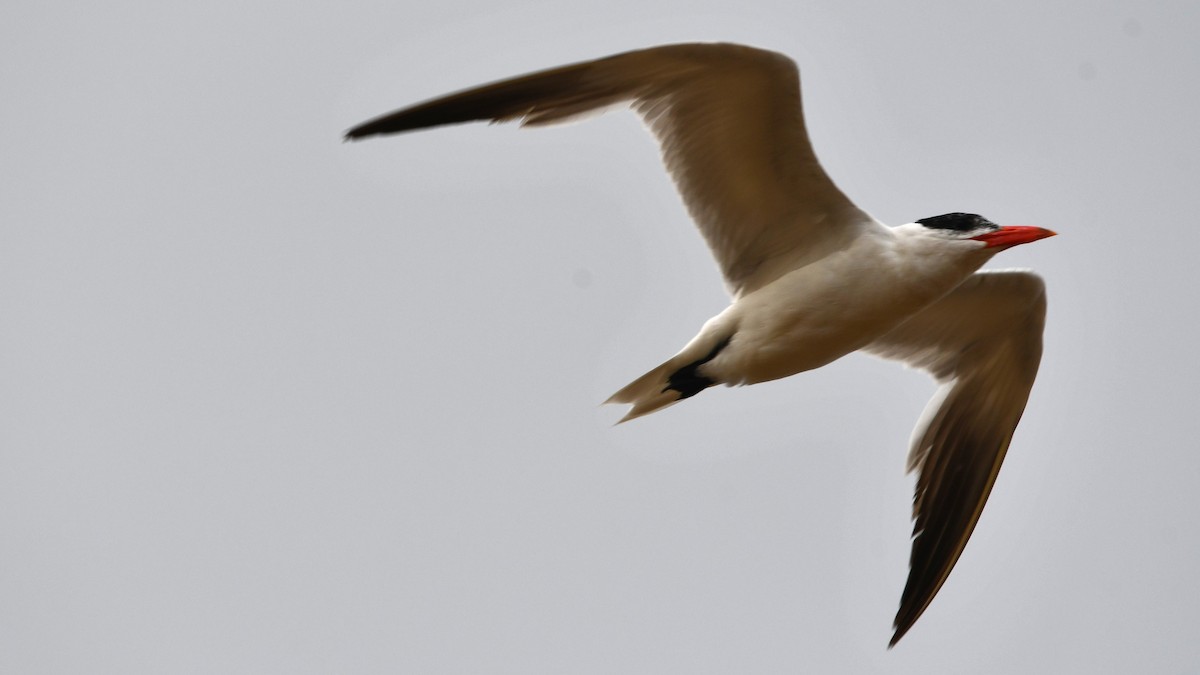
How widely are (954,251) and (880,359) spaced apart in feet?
5.29

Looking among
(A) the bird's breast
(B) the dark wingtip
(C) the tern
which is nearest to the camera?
(C) the tern

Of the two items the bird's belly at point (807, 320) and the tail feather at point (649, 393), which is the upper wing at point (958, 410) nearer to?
the bird's belly at point (807, 320)

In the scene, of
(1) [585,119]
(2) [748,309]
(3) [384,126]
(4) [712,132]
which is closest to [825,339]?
(2) [748,309]

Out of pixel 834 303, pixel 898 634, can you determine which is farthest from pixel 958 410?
pixel 834 303

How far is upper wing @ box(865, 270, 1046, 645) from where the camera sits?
27.3ft

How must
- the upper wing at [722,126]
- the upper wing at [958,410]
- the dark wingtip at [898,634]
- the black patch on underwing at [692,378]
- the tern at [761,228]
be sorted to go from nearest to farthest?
the upper wing at [722,126], the tern at [761,228], the black patch on underwing at [692,378], the dark wingtip at [898,634], the upper wing at [958,410]

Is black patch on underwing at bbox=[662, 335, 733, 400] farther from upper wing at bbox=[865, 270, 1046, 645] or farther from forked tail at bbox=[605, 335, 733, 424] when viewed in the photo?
upper wing at bbox=[865, 270, 1046, 645]

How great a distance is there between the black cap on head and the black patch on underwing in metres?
1.26

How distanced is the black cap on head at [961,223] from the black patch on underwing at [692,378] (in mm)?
1260

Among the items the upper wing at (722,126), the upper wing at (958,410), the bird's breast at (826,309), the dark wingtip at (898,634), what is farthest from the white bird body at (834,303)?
the dark wingtip at (898,634)

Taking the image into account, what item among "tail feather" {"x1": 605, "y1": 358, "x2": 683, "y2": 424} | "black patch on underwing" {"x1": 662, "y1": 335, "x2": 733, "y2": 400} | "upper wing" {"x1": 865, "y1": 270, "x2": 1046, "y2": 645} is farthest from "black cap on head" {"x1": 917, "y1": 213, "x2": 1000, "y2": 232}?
"tail feather" {"x1": 605, "y1": 358, "x2": 683, "y2": 424}

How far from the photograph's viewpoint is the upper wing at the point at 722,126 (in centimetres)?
662

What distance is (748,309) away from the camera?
7406 millimetres

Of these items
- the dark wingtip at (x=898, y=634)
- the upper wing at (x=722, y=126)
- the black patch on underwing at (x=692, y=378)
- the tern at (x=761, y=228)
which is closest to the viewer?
the upper wing at (x=722, y=126)
